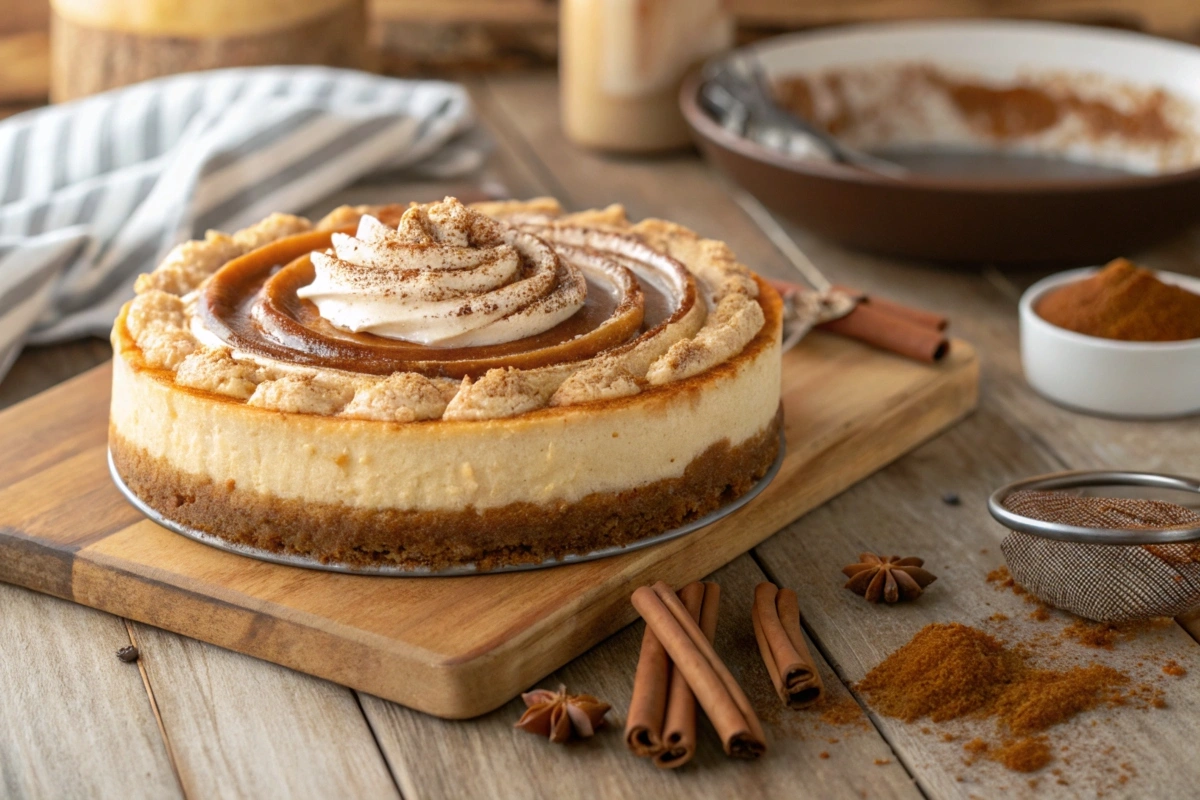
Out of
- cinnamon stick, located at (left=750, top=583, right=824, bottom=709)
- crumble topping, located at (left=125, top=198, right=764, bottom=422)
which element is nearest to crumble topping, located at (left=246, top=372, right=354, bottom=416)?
crumble topping, located at (left=125, top=198, right=764, bottom=422)

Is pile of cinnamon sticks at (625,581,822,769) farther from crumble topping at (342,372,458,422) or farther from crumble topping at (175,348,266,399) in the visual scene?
crumble topping at (175,348,266,399)

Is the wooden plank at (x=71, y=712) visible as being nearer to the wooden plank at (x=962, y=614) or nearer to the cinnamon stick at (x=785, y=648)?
the cinnamon stick at (x=785, y=648)

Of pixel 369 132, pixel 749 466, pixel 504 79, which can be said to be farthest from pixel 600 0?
pixel 749 466

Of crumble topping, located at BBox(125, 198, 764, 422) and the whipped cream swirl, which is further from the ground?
the whipped cream swirl

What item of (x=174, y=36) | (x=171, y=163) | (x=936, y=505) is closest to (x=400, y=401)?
(x=936, y=505)

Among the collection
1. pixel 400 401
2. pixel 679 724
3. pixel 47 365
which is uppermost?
pixel 400 401

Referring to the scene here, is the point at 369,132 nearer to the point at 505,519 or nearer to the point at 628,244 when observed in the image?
the point at 628,244

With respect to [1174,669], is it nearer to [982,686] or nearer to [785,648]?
[982,686]
